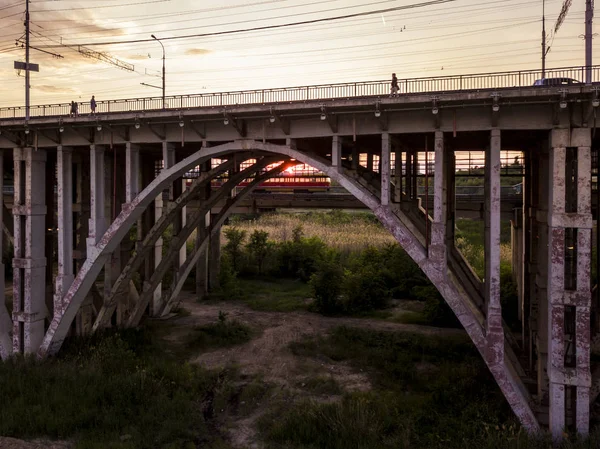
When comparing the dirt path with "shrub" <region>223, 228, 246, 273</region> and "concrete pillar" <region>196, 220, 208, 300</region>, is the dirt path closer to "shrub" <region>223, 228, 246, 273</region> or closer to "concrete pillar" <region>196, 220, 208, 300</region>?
"concrete pillar" <region>196, 220, 208, 300</region>

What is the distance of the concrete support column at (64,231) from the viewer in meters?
17.5

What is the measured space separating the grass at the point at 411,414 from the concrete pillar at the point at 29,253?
10.7m

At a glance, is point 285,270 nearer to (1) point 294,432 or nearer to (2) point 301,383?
(2) point 301,383

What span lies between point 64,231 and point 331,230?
30.7 metres

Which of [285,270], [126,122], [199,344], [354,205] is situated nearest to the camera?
[126,122]

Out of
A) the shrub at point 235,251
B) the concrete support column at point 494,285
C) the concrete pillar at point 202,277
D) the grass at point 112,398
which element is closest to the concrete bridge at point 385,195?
the concrete support column at point 494,285

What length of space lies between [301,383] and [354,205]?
46.1 feet

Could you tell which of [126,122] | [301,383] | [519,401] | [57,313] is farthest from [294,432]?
[126,122]

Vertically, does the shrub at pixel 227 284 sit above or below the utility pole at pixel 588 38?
below

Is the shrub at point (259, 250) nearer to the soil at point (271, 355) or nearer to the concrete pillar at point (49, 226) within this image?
the soil at point (271, 355)

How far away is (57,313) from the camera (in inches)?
687

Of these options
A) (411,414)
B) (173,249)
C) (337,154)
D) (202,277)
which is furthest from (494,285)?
(202,277)

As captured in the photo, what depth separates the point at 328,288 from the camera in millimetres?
24219

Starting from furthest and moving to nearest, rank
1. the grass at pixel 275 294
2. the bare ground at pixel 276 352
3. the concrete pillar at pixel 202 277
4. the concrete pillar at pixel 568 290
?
the concrete pillar at pixel 202 277, the grass at pixel 275 294, the bare ground at pixel 276 352, the concrete pillar at pixel 568 290
